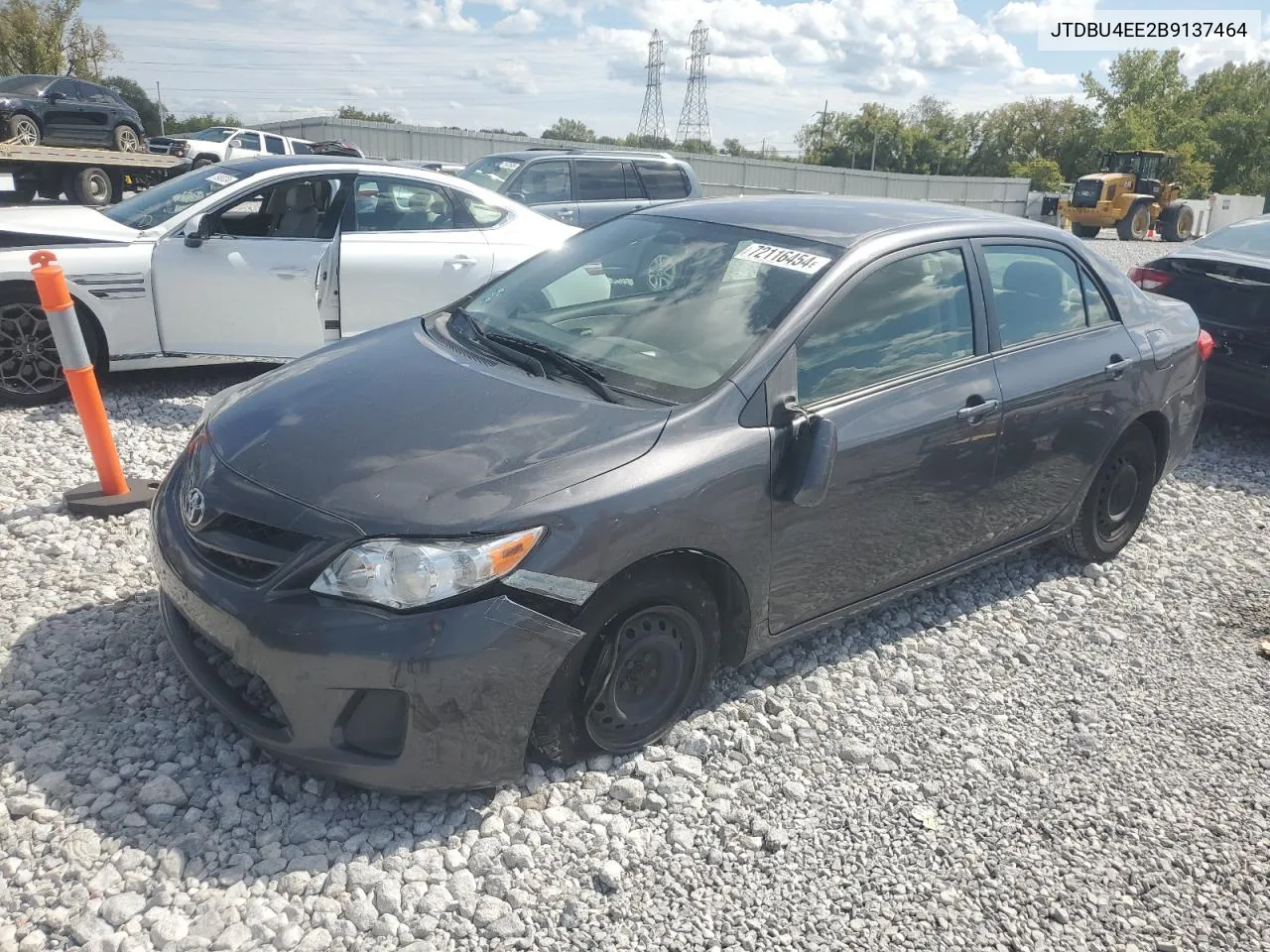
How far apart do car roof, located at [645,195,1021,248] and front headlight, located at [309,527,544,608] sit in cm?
181

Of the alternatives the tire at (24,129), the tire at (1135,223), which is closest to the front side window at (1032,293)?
the tire at (24,129)

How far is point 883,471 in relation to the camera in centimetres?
337

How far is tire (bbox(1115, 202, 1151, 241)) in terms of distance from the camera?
88.4 ft

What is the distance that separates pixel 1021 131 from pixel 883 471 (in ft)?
283

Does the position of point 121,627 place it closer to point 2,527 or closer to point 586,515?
point 2,527

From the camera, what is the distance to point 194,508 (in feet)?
9.39

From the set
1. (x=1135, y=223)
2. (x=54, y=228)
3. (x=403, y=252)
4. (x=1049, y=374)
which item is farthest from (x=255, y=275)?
(x=1135, y=223)

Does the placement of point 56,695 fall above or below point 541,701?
below

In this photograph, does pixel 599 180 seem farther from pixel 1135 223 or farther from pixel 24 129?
pixel 1135 223

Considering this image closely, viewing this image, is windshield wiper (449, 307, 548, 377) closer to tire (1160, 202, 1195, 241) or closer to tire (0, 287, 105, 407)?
tire (0, 287, 105, 407)

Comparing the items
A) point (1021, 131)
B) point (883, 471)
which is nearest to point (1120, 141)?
point (1021, 131)

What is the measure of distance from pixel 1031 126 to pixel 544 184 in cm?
7907

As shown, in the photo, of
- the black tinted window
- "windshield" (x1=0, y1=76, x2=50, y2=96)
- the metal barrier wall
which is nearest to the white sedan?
the black tinted window

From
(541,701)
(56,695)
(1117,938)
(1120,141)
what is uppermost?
(1120,141)
